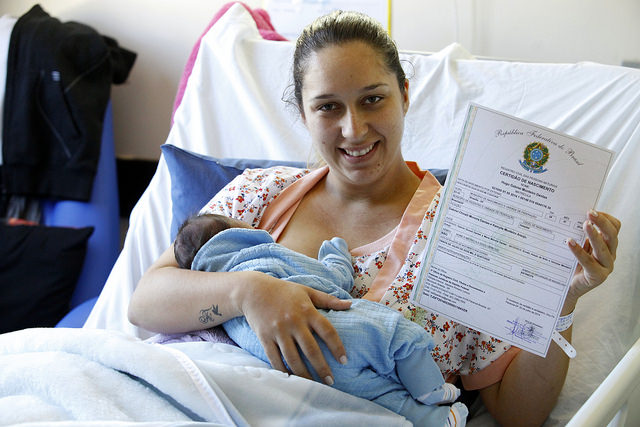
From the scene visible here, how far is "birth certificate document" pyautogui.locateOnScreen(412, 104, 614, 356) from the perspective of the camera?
3.04 feet

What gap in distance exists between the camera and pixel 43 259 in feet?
7.82

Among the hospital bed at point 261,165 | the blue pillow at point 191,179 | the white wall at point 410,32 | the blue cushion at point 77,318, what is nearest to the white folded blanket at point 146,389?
the hospital bed at point 261,165

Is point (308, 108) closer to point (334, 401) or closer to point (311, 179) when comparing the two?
point (311, 179)

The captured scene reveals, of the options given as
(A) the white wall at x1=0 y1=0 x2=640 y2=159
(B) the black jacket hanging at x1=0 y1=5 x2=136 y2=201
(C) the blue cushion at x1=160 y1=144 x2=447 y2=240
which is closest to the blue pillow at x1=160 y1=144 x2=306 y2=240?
(C) the blue cushion at x1=160 y1=144 x2=447 y2=240

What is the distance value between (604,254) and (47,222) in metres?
2.33

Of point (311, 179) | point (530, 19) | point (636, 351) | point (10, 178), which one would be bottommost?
point (10, 178)

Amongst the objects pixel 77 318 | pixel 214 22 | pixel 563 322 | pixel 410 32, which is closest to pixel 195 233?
pixel 563 322

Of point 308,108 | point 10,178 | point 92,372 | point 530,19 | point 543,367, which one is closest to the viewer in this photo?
point 92,372

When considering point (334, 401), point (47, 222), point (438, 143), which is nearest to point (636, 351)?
point (334, 401)

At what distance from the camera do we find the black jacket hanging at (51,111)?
248cm

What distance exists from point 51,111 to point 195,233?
1603 mm

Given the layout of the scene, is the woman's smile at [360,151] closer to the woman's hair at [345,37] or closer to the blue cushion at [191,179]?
the woman's hair at [345,37]

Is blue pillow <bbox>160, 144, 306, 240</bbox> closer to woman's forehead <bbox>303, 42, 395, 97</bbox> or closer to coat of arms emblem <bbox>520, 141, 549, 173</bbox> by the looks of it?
woman's forehead <bbox>303, 42, 395, 97</bbox>

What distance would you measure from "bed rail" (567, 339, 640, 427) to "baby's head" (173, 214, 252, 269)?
2.35ft
